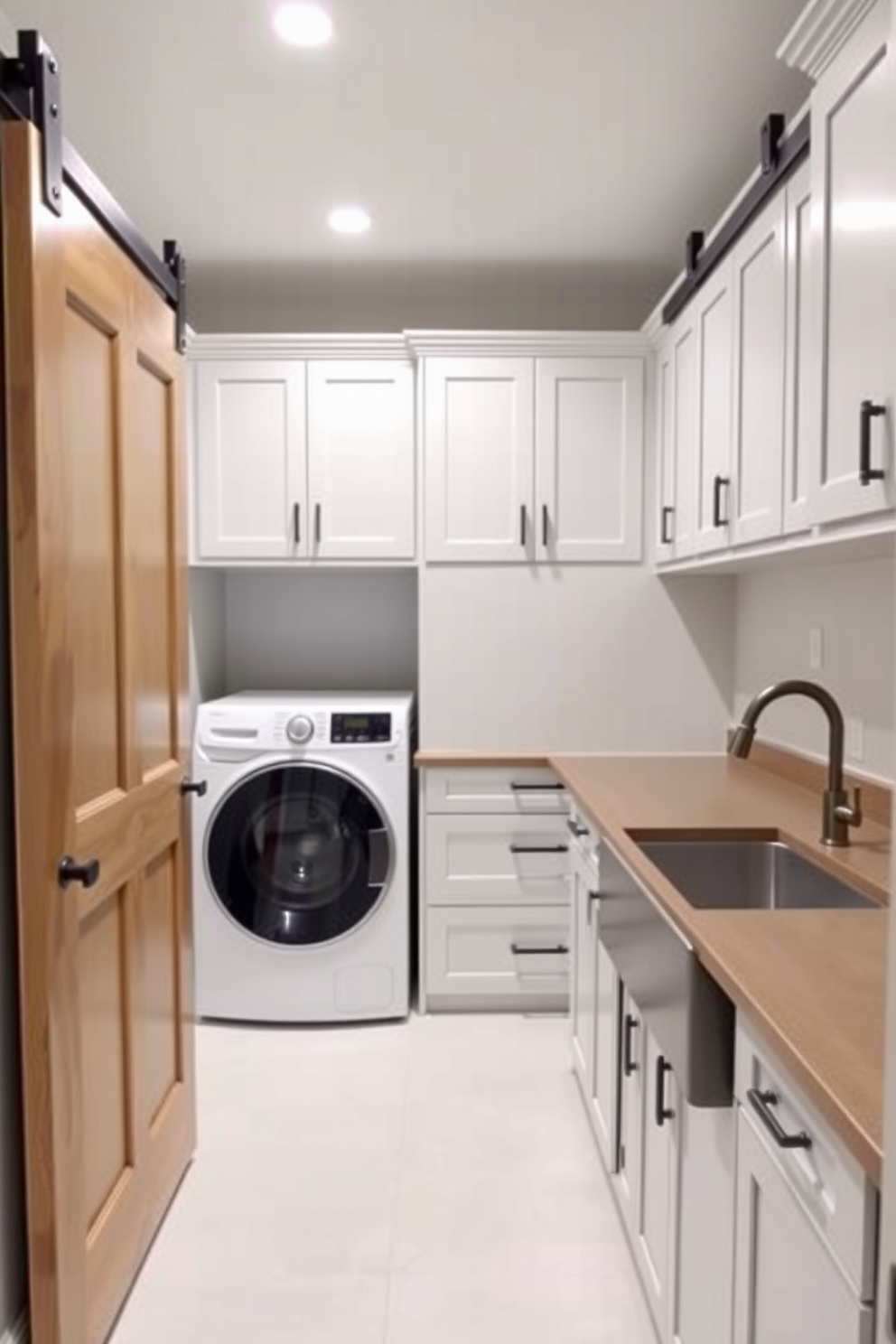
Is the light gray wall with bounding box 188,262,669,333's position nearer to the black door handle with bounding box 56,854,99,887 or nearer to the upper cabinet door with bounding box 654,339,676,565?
the upper cabinet door with bounding box 654,339,676,565

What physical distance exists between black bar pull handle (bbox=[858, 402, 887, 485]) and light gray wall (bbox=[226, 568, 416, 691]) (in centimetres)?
229

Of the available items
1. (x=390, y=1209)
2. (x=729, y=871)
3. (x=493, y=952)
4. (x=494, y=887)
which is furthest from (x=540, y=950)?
(x=729, y=871)

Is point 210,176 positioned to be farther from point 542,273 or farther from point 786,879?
point 786,879

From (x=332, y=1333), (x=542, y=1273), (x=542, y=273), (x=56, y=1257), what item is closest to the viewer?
(x=56, y=1257)

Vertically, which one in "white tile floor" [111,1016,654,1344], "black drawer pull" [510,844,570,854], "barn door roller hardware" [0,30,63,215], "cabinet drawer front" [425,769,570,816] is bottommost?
"white tile floor" [111,1016,654,1344]

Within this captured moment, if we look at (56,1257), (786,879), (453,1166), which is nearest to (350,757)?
(453,1166)

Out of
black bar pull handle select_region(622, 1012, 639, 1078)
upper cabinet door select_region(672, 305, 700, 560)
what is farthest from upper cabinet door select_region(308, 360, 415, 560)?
black bar pull handle select_region(622, 1012, 639, 1078)

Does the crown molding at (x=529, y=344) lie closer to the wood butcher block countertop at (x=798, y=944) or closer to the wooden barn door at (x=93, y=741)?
the wooden barn door at (x=93, y=741)

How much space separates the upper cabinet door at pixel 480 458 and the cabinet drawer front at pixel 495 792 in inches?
29.3

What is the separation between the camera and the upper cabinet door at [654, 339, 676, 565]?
106 inches

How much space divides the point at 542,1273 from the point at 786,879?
37.9 inches

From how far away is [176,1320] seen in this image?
1.67 metres

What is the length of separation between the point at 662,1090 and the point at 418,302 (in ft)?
9.55

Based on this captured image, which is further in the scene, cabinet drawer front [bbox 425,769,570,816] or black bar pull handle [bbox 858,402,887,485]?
cabinet drawer front [bbox 425,769,570,816]
